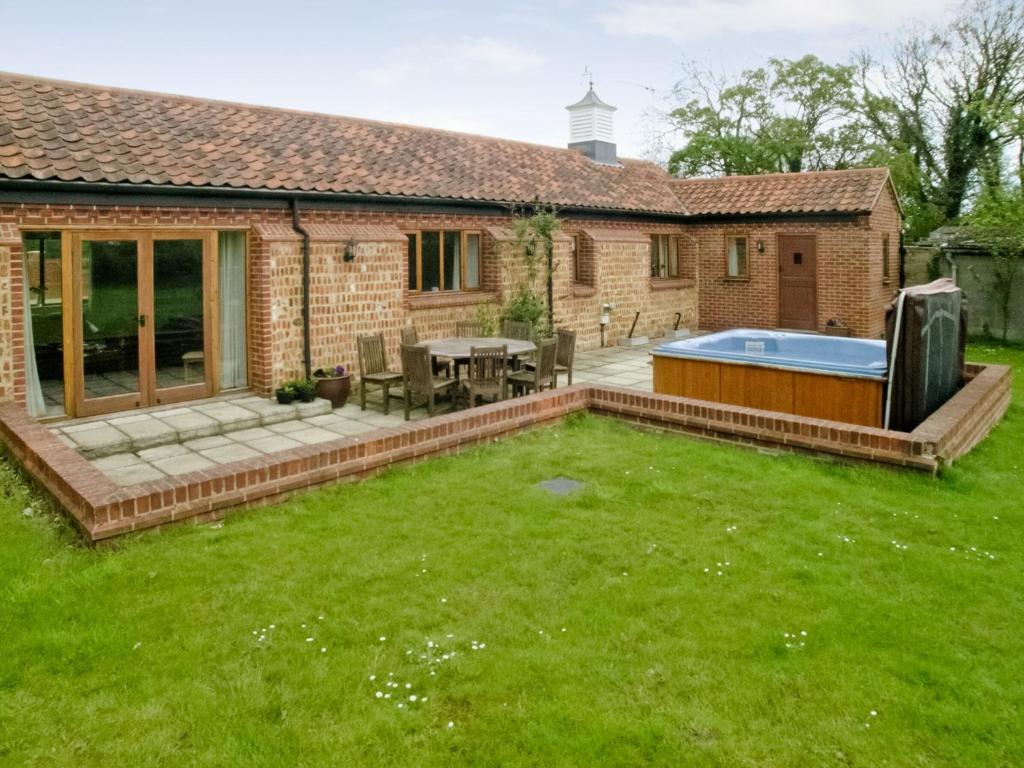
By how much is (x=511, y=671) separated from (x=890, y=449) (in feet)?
15.6

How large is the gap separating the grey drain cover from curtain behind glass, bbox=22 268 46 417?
20.5 feet

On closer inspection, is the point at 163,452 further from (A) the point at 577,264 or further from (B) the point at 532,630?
(A) the point at 577,264

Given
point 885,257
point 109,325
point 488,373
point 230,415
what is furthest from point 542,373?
point 885,257

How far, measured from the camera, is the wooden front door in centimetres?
1833

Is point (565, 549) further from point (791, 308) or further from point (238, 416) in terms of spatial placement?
point (791, 308)

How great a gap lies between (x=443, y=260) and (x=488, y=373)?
462 cm

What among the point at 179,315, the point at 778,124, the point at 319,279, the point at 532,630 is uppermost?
the point at 778,124

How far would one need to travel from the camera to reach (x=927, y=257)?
813 inches

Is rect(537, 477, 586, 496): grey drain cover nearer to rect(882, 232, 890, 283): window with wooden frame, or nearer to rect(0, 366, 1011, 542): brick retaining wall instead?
rect(0, 366, 1011, 542): brick retaining wall

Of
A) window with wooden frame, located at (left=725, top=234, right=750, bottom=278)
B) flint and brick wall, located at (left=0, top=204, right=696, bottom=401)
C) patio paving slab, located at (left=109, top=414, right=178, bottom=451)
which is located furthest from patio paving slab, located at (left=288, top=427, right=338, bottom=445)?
window with wooden frame, located at (left=725, top=234, right=750, bottom=278)

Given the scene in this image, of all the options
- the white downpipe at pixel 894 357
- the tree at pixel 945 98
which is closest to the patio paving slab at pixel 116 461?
the white downpipe at pixel 894 357

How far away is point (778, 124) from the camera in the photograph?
30.4 metres

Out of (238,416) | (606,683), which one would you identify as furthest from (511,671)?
(238,416)

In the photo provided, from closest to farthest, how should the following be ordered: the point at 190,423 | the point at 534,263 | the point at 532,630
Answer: the point at 532,630
the point at 190,423
the point at 534,263
